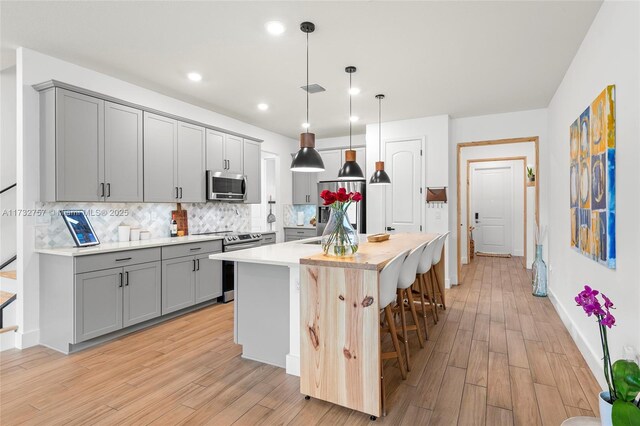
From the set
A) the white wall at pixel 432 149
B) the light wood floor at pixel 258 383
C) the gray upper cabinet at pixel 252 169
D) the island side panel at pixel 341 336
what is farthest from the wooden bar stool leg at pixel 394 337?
the gray upper cabinet at pixel 252 169

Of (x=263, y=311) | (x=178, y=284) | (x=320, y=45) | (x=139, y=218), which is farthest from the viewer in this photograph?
(x=139, y=218)

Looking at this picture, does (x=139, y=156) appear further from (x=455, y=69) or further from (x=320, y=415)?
(x=455, y=69)

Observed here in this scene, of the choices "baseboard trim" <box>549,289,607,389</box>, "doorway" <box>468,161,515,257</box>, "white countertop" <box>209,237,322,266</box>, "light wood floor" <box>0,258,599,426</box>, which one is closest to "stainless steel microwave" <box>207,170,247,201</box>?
"light wood floor" <box>0,258,599,426</box>

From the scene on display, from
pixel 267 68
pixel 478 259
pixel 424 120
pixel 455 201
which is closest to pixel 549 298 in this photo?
pixel 455 201

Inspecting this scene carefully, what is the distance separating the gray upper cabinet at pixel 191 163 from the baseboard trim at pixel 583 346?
4.38m

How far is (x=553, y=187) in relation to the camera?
4258 mm

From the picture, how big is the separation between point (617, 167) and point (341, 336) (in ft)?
6.49

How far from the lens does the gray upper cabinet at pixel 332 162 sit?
21.6 feet

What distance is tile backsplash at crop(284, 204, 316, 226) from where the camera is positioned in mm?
6876

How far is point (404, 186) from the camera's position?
226 inches

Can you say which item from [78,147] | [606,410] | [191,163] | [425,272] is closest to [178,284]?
[191,163]

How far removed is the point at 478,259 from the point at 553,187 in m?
4.36

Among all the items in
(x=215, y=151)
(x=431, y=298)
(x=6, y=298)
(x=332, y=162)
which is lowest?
(x=431, y=298)

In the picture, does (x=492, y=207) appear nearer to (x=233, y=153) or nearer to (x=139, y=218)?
(x=233, y=153)
